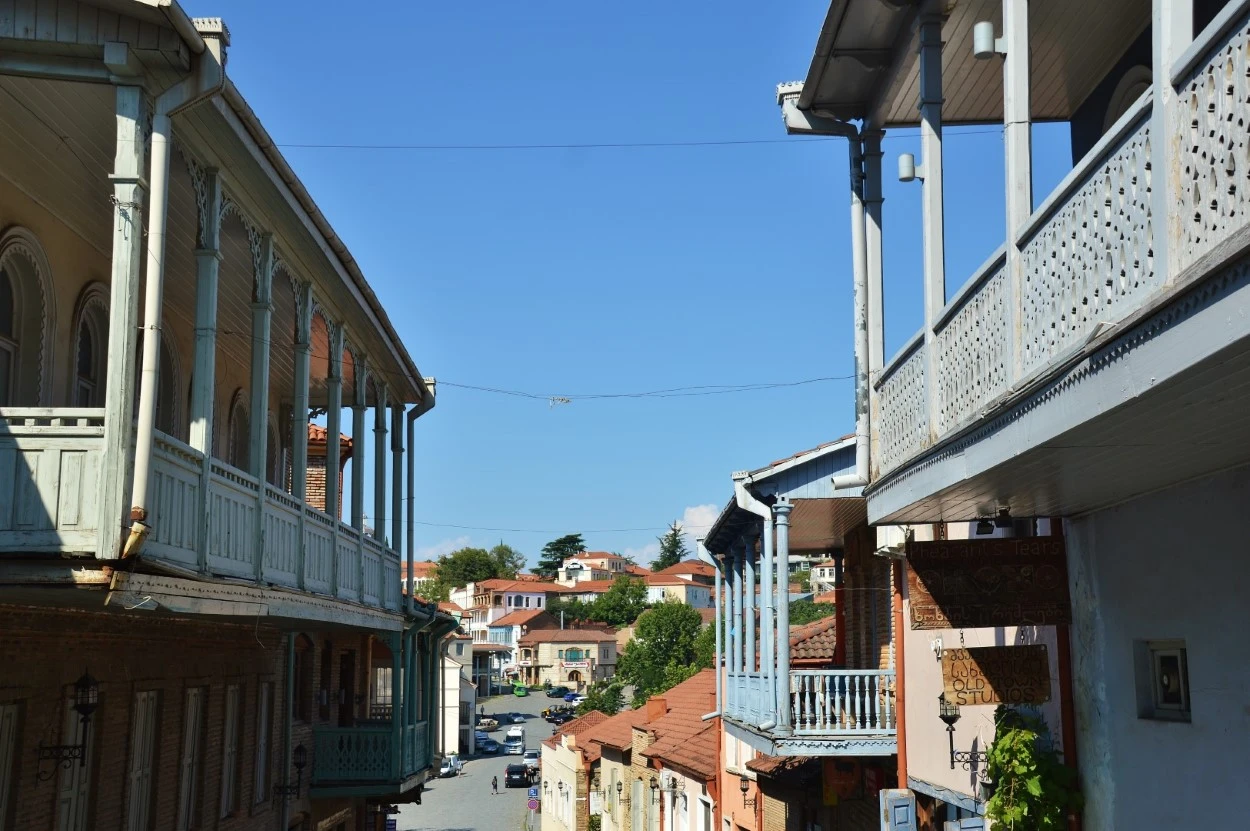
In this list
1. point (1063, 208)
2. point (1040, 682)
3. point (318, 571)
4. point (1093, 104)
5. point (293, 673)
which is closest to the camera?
point (1063, 208)

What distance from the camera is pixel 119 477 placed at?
7.75m

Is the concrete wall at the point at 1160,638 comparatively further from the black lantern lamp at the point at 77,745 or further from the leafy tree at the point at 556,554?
the leafy tree at the point at 556,554

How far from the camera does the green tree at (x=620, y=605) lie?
143 metres

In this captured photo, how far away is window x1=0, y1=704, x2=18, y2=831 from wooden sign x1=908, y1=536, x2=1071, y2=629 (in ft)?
22.2

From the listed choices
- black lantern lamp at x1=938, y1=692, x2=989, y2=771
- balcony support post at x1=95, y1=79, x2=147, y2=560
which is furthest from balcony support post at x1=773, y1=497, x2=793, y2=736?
balcony support post at x1=95, y1=79, x2=147, y2=560

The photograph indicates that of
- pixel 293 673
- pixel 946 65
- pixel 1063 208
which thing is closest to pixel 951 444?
pixel 1063 208

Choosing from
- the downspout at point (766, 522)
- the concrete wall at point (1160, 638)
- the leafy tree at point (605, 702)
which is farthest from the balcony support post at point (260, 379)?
the leafy tree at point (605, 702)

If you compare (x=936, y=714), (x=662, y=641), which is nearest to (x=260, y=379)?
(x=936, y=714)

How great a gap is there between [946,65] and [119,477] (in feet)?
21.8

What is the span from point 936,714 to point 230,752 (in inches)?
330

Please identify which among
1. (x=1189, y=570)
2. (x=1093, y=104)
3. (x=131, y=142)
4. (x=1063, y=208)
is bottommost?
(x=1189, y=570)

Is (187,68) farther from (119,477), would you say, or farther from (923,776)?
(923,776)

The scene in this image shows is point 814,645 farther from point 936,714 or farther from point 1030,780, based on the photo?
point 1030,780

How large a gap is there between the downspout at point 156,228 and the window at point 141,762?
19.5 ft
